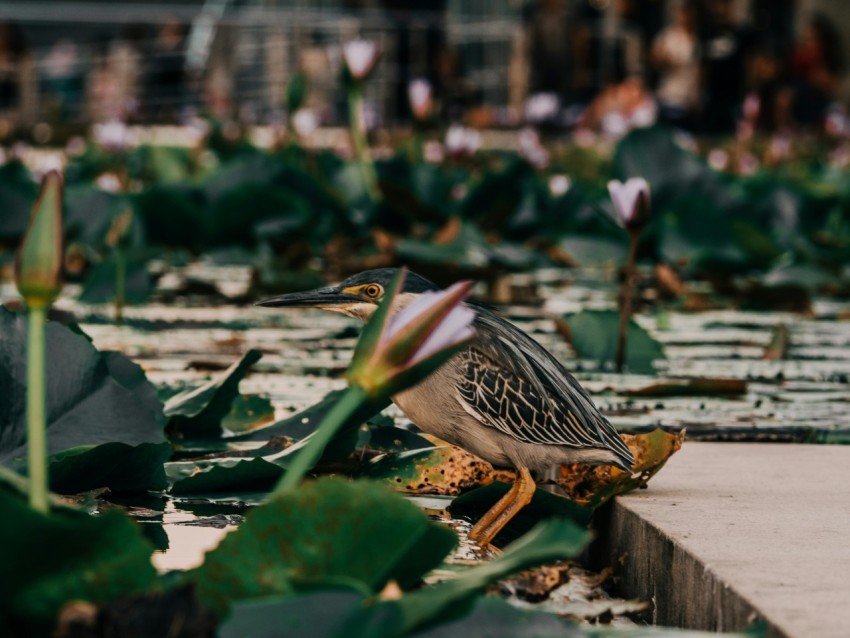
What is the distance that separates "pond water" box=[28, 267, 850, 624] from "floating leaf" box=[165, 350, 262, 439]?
0.19 m

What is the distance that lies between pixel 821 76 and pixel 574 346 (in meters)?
12.8

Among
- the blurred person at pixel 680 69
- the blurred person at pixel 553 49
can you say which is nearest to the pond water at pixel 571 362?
the blurred person at pixel 680 69

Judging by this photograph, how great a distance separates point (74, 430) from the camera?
171 cm

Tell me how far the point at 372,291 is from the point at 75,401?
1.19ft

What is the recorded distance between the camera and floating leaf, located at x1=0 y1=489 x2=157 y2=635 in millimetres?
1051

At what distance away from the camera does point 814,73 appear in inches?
597

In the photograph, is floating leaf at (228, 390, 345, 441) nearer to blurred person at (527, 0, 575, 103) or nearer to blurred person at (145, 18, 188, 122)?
blurred person at (527, 0, 575, 103)

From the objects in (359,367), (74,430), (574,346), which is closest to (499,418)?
(74,430)

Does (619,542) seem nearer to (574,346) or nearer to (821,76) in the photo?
(574,346)

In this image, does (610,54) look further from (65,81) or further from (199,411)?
(199,411)

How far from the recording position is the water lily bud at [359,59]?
14.7 ft

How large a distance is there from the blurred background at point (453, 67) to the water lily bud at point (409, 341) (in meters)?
11.7

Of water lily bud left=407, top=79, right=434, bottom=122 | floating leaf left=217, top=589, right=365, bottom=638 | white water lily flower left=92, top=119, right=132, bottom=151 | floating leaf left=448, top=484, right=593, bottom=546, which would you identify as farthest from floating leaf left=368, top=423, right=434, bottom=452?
white water lily flower left=92, top=119, right=132, bottom=151

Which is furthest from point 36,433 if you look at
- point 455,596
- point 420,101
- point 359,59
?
point 420,101
